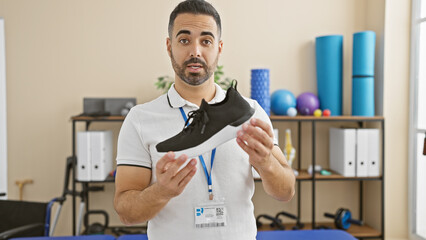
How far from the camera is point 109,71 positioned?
11.5 ft

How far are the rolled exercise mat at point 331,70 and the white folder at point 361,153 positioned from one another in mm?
287

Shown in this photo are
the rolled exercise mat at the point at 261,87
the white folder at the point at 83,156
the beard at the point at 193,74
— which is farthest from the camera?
the rolled exercise mat at the point at 261,87

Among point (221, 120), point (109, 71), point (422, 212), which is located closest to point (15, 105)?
point (109, 71)

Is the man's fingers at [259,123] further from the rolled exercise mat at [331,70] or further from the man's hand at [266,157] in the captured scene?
the rolled exercise mat at [331,70]

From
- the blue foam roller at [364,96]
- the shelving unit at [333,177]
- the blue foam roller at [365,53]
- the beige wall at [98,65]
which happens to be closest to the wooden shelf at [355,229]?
the shelving unit at [333,177]

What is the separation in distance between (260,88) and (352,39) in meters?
1.10

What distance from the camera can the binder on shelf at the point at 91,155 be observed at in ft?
10.2

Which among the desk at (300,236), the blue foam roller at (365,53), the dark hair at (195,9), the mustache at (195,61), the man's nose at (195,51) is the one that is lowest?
the desk at (300,236)

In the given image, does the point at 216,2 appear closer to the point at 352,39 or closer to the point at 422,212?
the point at 352,39

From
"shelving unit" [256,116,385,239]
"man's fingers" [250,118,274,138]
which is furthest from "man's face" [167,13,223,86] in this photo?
"shelving unit" [256,116,385,239]

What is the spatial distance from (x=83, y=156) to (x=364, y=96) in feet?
7.97

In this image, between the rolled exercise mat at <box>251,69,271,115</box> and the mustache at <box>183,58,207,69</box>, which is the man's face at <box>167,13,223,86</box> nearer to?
the mustache at <box>183,58,207,69</box>

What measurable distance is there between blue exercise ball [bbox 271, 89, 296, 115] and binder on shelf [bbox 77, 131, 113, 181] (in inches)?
58.7

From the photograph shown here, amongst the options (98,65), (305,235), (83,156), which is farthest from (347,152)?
(98,65)
